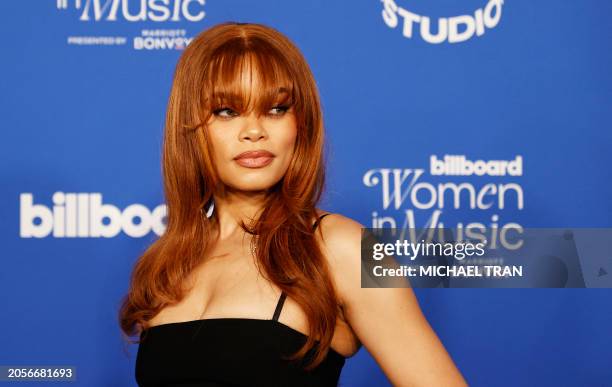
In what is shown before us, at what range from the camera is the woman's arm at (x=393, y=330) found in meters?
1.52

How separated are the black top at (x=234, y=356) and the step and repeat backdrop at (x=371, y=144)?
1190mm

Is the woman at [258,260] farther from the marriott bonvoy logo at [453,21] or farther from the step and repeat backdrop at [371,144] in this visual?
the marriott bonvoy logo at [453,21]

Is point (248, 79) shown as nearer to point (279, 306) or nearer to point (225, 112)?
point (225, 112)

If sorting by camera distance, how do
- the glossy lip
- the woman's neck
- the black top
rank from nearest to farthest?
the black top → the glossy lip → the woman's neck

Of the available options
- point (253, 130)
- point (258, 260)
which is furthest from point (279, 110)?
point (258, 260)

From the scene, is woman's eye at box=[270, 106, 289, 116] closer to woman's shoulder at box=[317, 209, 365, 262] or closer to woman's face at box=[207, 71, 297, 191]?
woman's face at box=[207, 71, 297, 191]

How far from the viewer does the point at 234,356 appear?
4.92 ft

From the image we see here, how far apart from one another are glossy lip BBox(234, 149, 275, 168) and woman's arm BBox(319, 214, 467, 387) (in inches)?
8.6

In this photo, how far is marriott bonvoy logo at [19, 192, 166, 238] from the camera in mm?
2719

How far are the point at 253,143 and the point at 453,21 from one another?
1.33m

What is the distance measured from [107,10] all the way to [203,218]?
3.93ft
